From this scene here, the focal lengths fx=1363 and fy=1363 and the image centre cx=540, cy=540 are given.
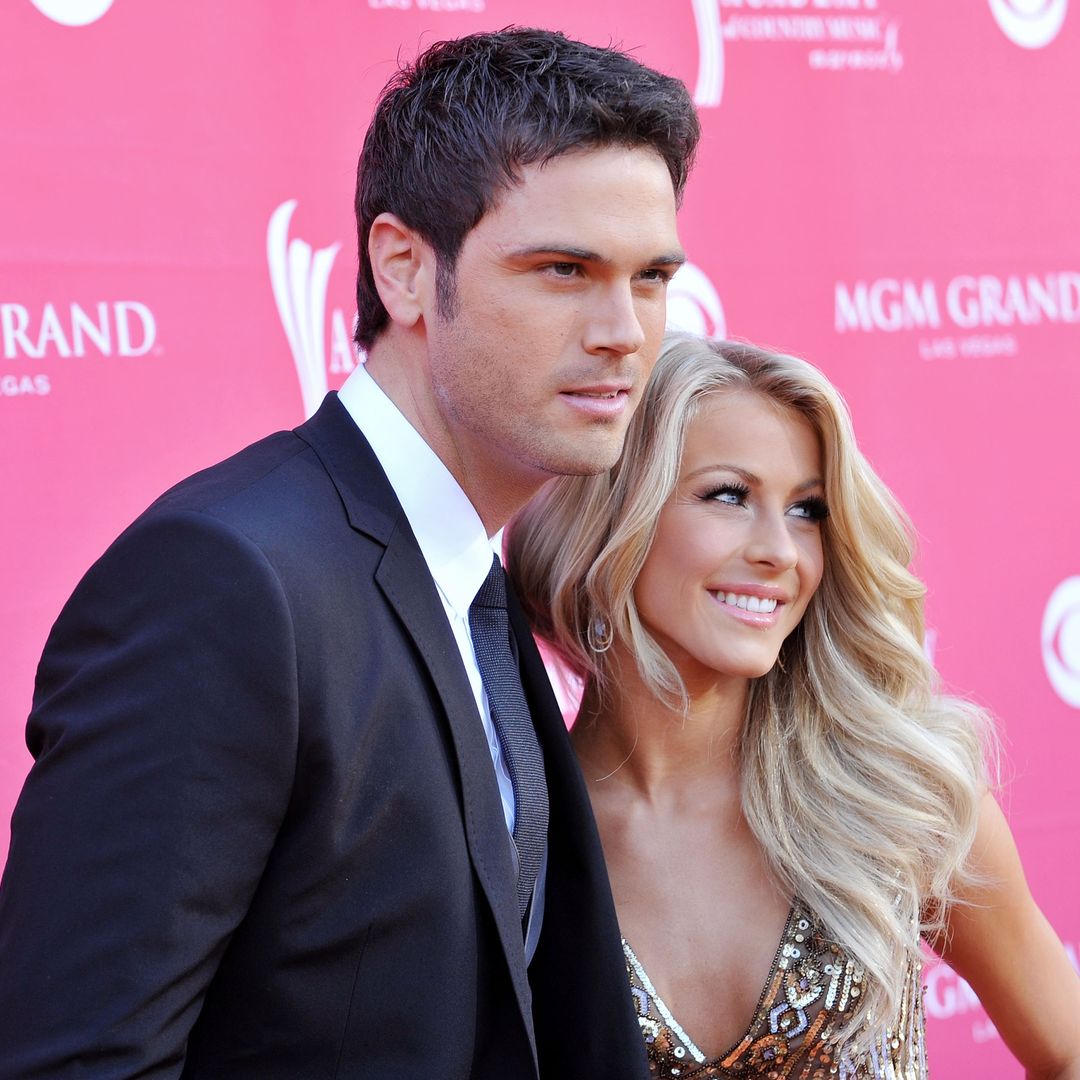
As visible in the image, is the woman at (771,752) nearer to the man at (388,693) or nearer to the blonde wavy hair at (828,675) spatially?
the blonde wavy hair at (828,675)

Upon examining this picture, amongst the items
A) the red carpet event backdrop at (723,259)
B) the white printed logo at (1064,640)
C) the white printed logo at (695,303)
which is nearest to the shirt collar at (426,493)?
the red carpet event backdrop at (723,259)

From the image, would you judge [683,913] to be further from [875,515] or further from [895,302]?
[895,302]

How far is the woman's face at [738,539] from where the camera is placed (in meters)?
2.00

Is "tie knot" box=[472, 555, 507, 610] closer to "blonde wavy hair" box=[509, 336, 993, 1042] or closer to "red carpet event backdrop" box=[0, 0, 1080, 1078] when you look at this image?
"blonde wavy hair" box=[509, 336, 993, 1042]

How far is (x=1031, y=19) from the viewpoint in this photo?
3186mm

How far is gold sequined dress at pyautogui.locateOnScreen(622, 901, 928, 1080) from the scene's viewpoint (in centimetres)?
194

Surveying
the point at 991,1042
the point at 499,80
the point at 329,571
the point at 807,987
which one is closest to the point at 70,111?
the point at 499,80

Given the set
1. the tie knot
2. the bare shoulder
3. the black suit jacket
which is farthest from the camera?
the bare shoulder

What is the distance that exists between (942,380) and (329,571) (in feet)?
7.09

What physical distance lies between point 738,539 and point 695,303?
3.26 ft

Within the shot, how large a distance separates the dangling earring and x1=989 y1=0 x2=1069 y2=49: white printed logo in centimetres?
192

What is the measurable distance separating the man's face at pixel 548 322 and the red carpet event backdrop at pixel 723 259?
1.00 meters

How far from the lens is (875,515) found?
6.96 feet

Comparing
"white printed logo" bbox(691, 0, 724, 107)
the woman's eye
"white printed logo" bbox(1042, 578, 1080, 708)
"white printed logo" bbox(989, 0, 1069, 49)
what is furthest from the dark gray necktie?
"white printed logo" bbox(989, 0, 1069, 49)
